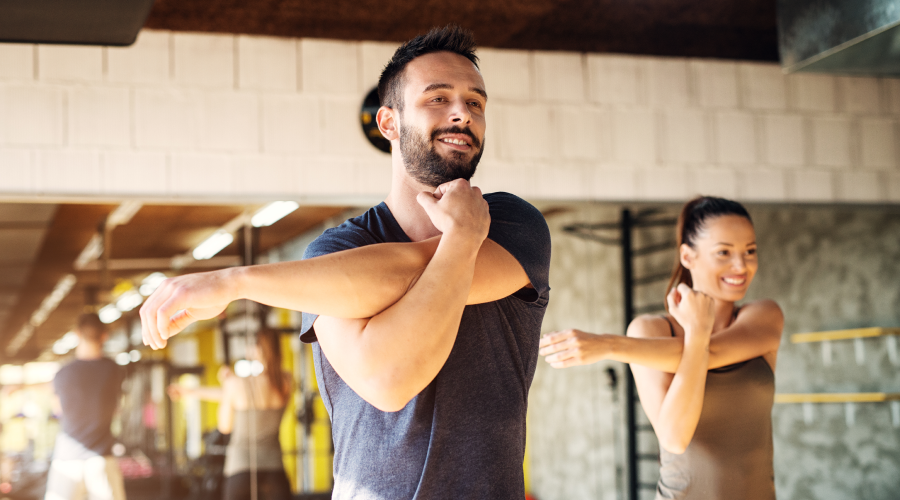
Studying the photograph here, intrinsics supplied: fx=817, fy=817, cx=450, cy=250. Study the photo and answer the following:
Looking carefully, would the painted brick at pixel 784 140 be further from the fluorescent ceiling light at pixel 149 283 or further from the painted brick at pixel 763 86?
the fluorescent ceiling light at pixel 149 283

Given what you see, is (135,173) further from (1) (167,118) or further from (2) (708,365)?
(2) (708,365)

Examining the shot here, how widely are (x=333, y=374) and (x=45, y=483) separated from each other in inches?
116

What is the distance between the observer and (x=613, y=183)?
459 cm

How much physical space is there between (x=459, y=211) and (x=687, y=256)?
127cm

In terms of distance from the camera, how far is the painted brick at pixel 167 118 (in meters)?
3.94

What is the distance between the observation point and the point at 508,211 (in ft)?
4.71

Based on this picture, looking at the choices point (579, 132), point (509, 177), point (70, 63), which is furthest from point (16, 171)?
point (579, 132)

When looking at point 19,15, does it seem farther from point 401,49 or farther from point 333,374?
point 333,374

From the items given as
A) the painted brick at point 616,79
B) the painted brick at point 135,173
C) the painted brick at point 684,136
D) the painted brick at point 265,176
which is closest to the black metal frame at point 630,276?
the painted brick at point 684,136

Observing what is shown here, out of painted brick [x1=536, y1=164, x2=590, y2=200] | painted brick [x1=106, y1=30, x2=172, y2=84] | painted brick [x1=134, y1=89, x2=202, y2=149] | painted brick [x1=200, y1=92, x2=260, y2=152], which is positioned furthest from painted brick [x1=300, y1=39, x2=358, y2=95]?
painted brick [x1=536, y1=164, x2=590, y2=200]

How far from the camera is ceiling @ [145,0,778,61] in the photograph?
3.89m

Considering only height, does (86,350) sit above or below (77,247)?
below

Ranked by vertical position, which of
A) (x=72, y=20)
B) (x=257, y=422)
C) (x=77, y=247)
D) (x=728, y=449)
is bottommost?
(x=257, y=422)

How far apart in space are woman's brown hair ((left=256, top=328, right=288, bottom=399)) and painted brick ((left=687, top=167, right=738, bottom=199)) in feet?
7.98
